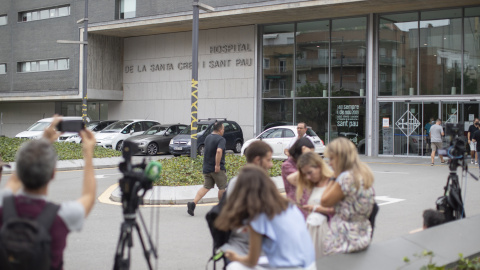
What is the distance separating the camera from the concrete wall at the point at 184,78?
28156mm

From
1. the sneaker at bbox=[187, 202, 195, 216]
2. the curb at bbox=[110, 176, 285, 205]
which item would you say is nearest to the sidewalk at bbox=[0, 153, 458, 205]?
the curb at bbox=[110, 176, 285, 205]

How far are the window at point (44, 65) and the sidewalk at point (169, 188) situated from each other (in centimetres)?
1453

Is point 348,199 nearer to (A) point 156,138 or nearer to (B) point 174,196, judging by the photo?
(B) point 174,196

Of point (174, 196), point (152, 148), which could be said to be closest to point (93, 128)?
point (152, 148)

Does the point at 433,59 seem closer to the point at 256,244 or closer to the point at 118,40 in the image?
the point at 118,40

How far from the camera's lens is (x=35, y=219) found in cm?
286

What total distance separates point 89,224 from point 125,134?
17502 millimetres

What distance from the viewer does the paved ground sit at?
6793 mm

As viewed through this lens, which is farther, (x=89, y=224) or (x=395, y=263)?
(x=89, y=224)

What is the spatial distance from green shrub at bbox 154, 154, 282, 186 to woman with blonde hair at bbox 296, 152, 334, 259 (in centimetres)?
692

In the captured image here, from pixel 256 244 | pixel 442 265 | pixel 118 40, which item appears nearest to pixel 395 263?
pixel 442 265

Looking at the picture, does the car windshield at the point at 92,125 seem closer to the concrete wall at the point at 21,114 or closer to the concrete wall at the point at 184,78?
the concrete wall at the point at 184,78

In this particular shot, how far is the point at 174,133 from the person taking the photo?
2580 cm

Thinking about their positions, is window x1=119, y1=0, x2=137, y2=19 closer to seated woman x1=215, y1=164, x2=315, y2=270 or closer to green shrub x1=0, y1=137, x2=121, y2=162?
green shrub x1=0, y1=137, x2=121, y2=162
